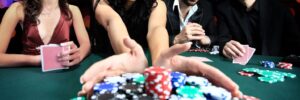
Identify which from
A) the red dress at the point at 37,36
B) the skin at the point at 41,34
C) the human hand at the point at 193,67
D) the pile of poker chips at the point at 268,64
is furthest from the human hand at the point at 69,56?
the pile of poker chips at the point at 268,64

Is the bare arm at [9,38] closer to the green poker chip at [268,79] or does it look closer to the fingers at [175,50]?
the fingers at [175,50]

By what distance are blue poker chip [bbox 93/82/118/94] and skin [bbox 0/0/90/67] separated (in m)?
0.51

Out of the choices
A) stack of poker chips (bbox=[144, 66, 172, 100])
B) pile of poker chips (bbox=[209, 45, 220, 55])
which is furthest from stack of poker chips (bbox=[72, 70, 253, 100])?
pile of poker chips (bbox=[209, 45, 220, 55])

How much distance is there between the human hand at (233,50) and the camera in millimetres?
1497

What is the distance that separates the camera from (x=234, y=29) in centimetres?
203

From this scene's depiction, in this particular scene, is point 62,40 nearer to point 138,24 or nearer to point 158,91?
point 138,24

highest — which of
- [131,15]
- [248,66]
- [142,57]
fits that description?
[131,15]

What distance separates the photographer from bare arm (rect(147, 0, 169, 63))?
4.44ft

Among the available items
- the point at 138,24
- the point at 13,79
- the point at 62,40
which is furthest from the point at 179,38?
the point at 13,79

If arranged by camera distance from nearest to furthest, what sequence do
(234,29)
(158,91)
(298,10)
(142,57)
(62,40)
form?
(158,91) < (142,57) < (62,40) < (234,29) < (298,10)

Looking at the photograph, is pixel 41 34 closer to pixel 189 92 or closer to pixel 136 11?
pixel 136 11

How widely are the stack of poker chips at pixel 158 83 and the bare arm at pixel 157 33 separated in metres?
0.36

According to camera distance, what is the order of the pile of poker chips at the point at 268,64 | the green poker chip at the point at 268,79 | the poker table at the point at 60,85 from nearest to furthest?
the poker table at the point at 60,85
the green poker chip at the point at 268,79
the pile of poker chips at the point at 268,64

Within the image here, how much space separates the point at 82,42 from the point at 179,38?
0.51m
